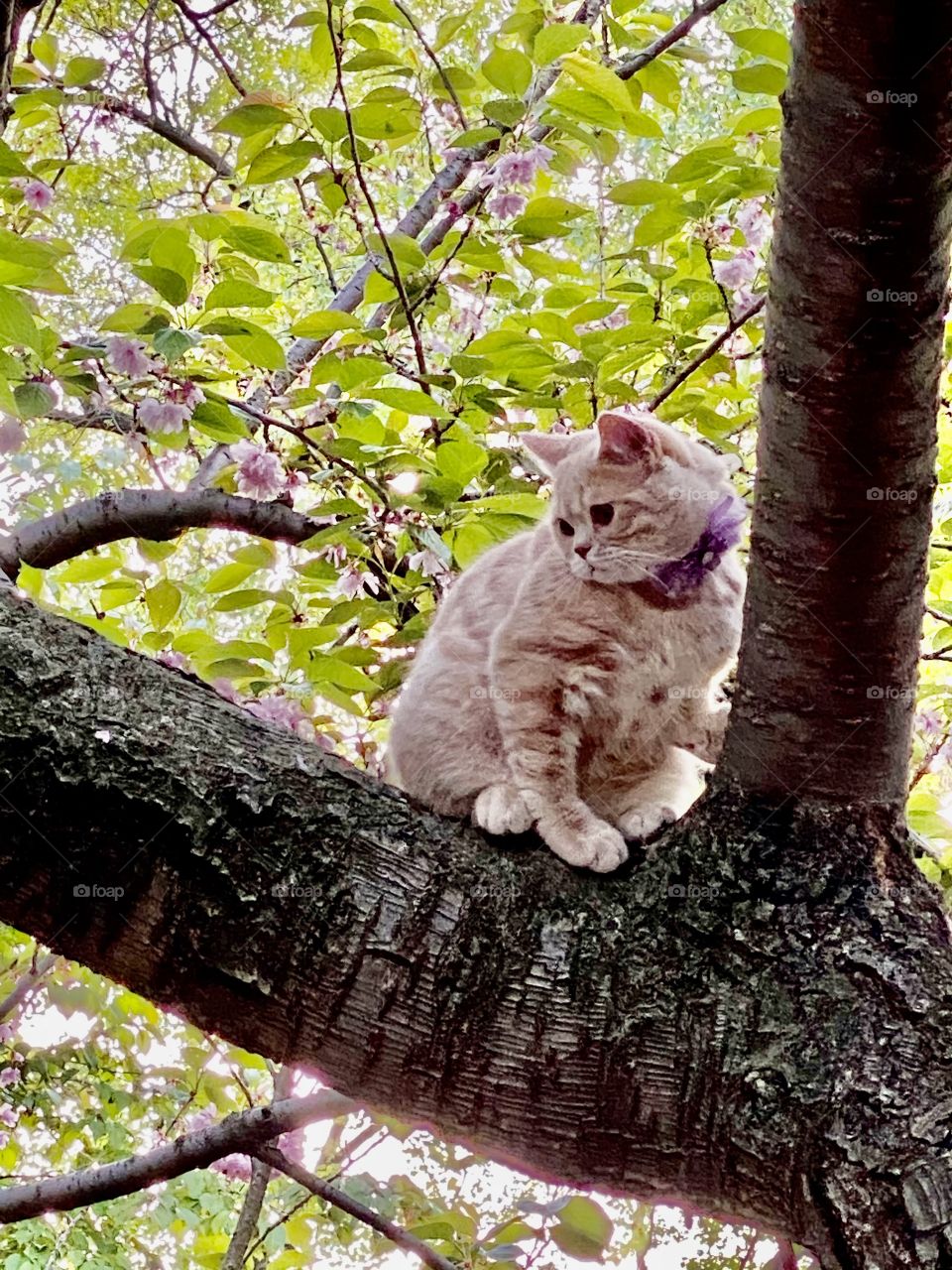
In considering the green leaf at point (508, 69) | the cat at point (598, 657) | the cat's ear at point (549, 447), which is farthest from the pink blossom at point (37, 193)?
the cat at point (598, 657)

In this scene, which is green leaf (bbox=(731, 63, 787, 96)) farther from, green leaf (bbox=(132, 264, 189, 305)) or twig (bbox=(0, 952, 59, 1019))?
twig (bbox=(0, 952, 59, 1019))

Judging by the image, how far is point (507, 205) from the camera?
99.5 inches

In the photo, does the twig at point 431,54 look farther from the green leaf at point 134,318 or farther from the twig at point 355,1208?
the twig at point 355,1208

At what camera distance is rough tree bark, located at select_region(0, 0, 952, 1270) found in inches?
49.6

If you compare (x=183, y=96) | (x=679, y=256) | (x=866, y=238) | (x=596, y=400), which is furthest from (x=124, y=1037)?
(x=866, y=238)

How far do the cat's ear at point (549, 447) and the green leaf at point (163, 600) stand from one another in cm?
89

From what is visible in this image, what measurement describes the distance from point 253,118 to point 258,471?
0.71 metres

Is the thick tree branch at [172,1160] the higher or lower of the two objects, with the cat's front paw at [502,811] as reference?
lower

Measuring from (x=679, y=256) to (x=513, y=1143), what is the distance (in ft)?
6.71

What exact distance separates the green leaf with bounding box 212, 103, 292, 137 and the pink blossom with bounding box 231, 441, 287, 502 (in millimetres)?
621

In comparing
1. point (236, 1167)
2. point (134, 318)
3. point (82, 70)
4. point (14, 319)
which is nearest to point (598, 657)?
point (134, 318)

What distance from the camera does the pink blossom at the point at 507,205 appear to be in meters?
2.53

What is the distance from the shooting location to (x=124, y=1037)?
Result: 3.93 metres

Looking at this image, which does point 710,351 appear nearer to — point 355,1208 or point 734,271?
point 734,271
